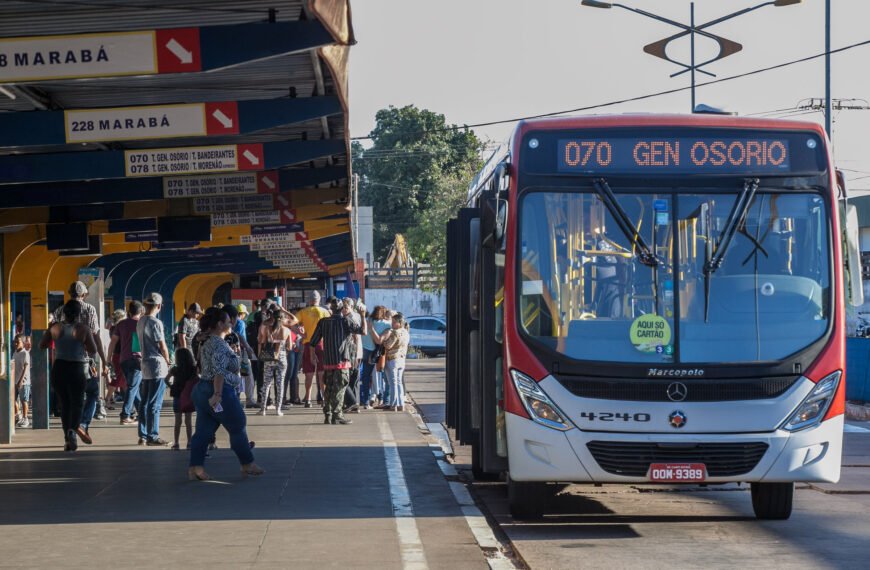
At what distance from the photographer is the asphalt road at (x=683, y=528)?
880 cm

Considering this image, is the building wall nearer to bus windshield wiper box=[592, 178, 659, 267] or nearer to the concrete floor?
the concrete floor

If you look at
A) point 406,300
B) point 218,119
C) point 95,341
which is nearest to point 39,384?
point 95,341

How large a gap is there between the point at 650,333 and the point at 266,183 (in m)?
10.9

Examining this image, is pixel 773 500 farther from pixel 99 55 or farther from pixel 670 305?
pixel 99 55

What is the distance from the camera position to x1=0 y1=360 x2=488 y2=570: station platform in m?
8.83

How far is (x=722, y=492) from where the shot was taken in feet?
41.8

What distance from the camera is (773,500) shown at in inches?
415

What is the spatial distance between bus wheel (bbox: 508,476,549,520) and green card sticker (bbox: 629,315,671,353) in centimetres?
133

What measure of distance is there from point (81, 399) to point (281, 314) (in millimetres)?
6464

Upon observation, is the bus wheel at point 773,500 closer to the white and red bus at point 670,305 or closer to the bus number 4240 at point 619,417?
the white and red bus at point 670,305

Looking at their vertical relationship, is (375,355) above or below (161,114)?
below

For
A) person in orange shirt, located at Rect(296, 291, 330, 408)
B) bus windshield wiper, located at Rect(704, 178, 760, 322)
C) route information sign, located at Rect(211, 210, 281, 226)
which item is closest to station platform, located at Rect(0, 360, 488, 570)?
bus windshield wiper, located at Rect(704, 178, 760, 322)

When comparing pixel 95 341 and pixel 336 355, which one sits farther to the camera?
pixel 336 355


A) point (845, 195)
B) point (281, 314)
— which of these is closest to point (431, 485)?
point (845, 195)
